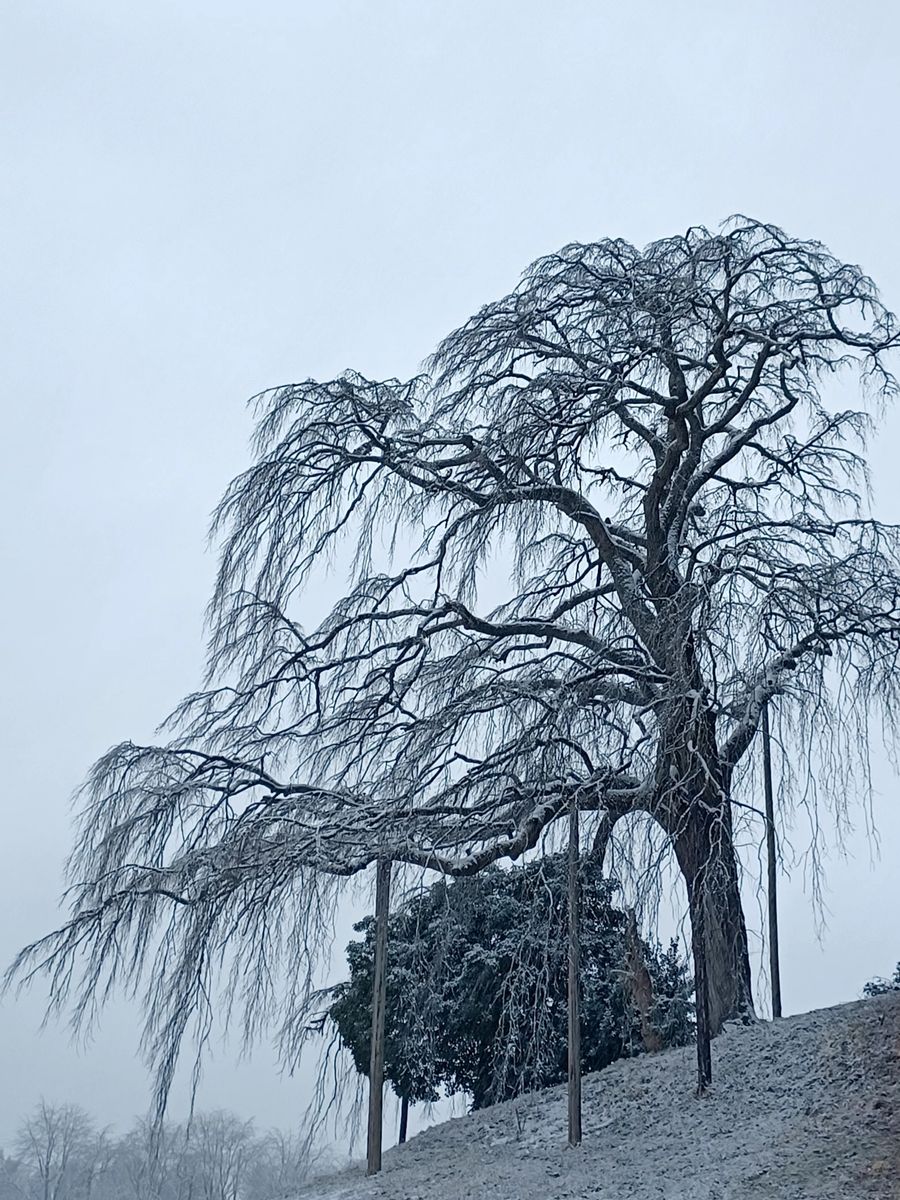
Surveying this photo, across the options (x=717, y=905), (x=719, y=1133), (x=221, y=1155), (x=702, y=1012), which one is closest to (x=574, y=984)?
(x=702, y=1012)

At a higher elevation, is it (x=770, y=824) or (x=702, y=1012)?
(x=770, y=824)

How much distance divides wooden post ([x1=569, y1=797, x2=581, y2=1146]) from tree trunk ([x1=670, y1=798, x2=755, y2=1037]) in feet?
2.65

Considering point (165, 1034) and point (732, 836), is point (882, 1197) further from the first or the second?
point (165, 1034)

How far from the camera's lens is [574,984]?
11.3m

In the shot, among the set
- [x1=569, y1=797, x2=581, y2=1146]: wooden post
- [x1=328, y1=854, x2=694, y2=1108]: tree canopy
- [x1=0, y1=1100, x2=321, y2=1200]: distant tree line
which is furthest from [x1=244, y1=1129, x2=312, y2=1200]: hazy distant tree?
[x1=569, y1=797, x2=581, y2=1146]: wooden post

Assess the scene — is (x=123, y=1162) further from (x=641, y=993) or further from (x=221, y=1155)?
(x=641, y=993)

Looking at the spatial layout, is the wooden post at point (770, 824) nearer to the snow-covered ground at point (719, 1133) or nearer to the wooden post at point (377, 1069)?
the snow-covered ground at point (719, 1133)

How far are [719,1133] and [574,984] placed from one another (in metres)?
2.17

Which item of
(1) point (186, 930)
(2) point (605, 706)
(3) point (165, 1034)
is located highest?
(2) point (605, 706)

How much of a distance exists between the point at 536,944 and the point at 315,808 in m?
2.04

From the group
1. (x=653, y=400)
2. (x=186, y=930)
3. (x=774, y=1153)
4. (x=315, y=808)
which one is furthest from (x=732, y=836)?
(x=653, y=400)

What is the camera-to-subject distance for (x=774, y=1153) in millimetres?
8516

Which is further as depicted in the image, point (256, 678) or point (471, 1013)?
point (471, 1013)

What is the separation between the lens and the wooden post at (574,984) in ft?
31.2
